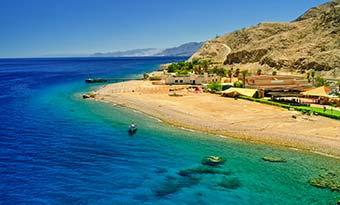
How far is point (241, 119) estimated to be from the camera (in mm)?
71688

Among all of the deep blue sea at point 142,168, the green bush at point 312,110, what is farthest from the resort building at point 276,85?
the deep blue sea at point 142,168

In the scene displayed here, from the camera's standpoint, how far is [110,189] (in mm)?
39875

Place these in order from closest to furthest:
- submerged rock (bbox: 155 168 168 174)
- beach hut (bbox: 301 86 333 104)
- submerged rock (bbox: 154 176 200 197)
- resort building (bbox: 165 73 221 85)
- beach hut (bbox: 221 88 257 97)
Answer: submerged rock (bbox: 154 176 200 197)
submerged rock (bbox: 155 168 168 174)
beach hut (bbox: 301 86 333 104)
beach hut (bbox: 221 88 257 97)
resort building (bbox: 165 73 221 85)

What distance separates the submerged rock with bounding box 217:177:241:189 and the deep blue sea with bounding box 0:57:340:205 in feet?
0.34

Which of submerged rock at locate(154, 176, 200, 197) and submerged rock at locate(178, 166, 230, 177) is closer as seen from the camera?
submerged rock at locate(154, 176, 200, 197)

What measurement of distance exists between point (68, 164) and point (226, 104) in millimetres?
47783

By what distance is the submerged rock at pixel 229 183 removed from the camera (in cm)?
4100

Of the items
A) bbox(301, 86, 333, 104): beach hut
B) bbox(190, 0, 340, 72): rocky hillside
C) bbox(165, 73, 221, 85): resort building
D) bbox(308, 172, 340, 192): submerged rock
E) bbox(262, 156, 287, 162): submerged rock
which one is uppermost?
bbox(190, 0, 340, 72): rocky hillside

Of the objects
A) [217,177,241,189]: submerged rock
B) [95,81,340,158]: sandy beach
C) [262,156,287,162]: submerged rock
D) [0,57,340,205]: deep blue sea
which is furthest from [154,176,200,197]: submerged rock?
[95,81,340,158]: sandy beach

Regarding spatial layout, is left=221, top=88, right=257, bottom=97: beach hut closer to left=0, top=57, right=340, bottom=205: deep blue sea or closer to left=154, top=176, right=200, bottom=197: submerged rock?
left=0, top=57, right=340, bottom=205: deep blue sea

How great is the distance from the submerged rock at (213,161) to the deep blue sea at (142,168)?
34.9 inches

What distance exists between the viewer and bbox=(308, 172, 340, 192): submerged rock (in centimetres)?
4006

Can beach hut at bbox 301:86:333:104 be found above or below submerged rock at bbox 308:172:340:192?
above

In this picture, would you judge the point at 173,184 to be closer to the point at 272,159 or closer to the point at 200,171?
the point at 200,171
